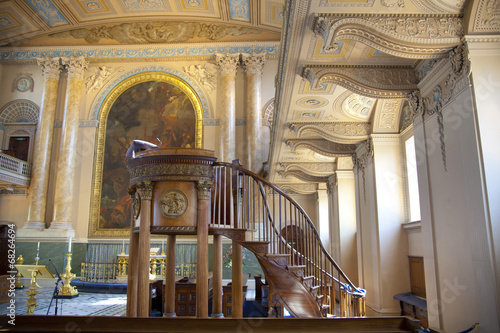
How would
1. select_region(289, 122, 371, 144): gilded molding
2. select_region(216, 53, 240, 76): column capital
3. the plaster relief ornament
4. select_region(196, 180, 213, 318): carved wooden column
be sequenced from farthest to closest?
1. the plaster relief ornament
2. select_region(216, 53, 240, 76): column capital
3. select_region(289, 122, 371, 144): gilded molding
4. select_region(196, 180, 213, 318): carved wooden column

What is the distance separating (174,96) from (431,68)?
49.4ft

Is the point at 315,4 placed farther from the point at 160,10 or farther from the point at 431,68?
the point at 160,10

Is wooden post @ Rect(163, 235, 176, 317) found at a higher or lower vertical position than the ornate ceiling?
lower

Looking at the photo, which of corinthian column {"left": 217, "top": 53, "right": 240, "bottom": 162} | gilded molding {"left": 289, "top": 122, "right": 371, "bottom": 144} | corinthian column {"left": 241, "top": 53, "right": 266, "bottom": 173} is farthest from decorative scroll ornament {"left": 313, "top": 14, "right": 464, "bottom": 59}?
corinthian column {"left": 217, "top": 53, "right": 240, "bottom": 162}

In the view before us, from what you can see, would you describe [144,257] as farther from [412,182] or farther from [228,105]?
[228,105]

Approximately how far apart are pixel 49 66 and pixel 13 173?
5591mm

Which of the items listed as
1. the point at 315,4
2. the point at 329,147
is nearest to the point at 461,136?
the point at 315,4

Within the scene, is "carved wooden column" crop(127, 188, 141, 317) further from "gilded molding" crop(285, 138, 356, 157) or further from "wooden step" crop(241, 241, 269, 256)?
"gilded molding" crop(285, 138, 356, 157)

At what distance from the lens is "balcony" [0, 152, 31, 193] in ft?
56.3

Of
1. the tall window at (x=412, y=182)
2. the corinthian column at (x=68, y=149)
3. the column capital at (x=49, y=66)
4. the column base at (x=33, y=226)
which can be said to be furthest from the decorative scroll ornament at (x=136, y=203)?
the column capital at (x=49, y=66)

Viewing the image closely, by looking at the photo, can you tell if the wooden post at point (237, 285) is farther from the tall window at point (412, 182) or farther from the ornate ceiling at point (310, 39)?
the tall window at point (412, 182)

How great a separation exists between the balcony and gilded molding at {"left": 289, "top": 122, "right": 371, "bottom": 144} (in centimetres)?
1320

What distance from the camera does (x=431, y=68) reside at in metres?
6.56

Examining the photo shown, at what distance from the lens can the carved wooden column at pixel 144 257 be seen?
17.5 ft
